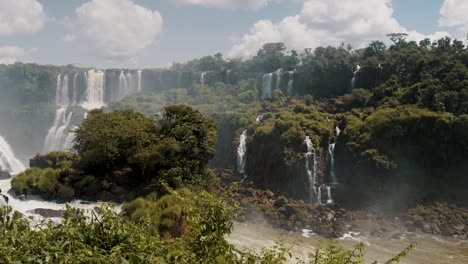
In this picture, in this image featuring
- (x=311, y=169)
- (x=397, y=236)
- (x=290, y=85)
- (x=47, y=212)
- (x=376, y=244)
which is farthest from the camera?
(x=290, y=85)

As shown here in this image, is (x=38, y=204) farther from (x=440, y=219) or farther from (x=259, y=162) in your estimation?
(x=440, y=219)

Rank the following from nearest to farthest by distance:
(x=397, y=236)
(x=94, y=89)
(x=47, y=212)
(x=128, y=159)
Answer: (x=47, y=212)
(x=128, y=159)
(x=397, y=236)
(x=94, y=89)

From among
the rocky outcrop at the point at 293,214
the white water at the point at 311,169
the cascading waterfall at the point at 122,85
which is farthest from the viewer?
the cascading waterfall at the point at 122,85

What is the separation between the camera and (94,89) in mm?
76750

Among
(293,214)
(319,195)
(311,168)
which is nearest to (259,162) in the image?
(311,168)

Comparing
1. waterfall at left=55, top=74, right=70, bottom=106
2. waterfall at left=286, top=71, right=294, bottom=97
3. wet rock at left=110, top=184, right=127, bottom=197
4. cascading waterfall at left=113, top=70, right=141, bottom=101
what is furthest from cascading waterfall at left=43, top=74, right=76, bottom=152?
wet rock at left=110, top=184, right=127, bottom=197

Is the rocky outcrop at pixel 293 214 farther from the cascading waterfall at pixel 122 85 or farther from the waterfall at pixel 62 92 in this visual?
the waterfall at pixel 62 92

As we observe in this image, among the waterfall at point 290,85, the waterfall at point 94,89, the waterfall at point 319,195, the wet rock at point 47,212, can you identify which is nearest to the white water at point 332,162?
the waterfall at point 319,195

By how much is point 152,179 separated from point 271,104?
1331 inches

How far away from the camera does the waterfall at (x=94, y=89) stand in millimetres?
75438

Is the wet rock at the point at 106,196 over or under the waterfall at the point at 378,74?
under

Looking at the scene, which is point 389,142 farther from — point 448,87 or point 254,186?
point 254,186

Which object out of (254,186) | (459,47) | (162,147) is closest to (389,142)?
(254,186)

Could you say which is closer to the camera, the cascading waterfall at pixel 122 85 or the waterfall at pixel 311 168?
the waterfall at pixel 311 168
